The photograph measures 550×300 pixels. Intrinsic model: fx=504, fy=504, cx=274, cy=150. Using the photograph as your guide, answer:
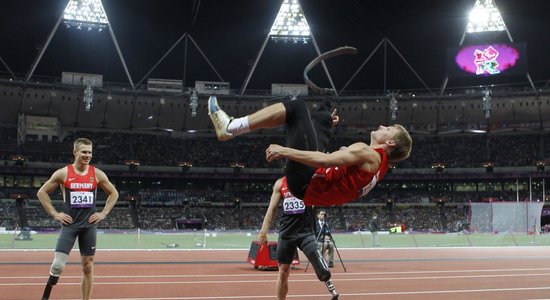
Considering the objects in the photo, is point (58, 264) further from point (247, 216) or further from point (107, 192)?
point (247, 216)

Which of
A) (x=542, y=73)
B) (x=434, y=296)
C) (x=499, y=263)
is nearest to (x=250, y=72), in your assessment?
(x=542, y=73)

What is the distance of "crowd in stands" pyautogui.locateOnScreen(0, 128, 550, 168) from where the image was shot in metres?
59.7

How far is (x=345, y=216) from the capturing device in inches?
2201

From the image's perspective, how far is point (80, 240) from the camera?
26.0 ft

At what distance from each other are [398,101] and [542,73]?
1529cm

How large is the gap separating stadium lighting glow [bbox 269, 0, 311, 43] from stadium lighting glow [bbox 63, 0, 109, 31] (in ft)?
56.6

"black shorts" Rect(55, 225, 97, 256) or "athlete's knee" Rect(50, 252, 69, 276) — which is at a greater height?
"black shorts" Rect(55, 225, 97, 256)

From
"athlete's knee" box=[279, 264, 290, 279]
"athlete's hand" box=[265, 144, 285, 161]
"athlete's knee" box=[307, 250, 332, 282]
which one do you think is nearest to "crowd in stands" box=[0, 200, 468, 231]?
"athlete's knee" box=[307, 250, 332, 282]

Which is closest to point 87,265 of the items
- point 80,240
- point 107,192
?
point 80,240

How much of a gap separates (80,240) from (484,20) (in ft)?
179

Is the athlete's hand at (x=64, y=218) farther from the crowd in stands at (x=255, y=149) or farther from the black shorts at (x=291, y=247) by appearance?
the crowd in stands at (x=255, y=149)

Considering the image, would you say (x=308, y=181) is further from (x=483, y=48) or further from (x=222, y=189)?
(x=222, y=189)

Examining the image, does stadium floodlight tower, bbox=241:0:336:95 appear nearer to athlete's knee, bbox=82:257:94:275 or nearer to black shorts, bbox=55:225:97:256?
black shorts, bbox=55:225:97:256

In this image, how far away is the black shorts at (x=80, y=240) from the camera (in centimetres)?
774
